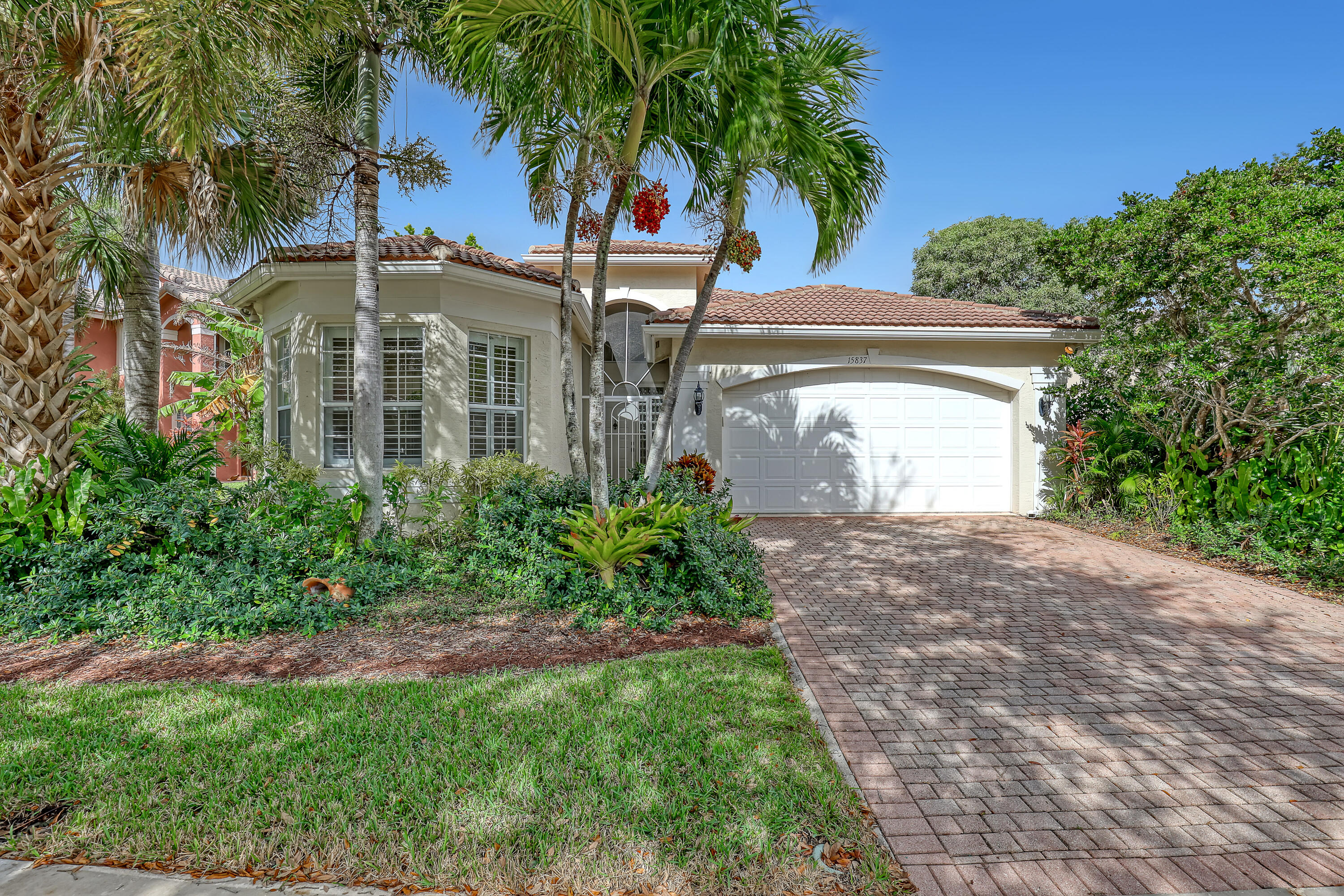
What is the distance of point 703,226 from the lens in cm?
696

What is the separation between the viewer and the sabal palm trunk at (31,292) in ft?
18.2

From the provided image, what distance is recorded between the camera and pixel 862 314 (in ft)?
39.3

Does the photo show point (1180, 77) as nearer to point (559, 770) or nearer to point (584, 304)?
point (584, 304)

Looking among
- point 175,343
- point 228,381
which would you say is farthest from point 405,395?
point 175,343

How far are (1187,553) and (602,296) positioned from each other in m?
8.39

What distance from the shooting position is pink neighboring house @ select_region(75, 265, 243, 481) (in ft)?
56.3

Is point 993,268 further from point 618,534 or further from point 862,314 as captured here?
point 618,534

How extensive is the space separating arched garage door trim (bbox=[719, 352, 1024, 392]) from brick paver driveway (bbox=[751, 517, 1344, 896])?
16.9 ft

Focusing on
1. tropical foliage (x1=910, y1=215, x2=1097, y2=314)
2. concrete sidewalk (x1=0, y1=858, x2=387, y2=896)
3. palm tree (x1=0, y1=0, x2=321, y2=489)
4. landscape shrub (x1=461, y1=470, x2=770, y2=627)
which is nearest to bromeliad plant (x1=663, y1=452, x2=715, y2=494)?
landscape shrub (x1=461, y1=470, x2=770, y2=627)

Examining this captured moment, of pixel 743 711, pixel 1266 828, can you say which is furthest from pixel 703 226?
pixel 1266 828

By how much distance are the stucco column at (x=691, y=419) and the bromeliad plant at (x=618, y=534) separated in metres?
5.37

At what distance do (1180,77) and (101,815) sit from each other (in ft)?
48.8

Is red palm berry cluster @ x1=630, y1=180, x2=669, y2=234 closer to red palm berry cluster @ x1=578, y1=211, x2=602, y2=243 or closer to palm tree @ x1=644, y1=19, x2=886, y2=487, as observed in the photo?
red palm berry cluster @ x1=578, y1=211, x2=602, y2=243

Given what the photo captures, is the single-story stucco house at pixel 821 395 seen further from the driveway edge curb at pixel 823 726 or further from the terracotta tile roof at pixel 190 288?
the terracotta tile roof at pixel 190 288
